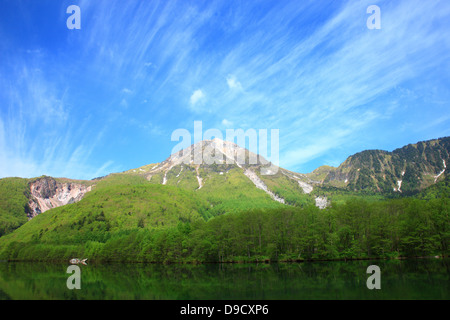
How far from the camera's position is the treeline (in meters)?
71.1

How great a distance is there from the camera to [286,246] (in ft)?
277

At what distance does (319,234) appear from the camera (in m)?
77.2

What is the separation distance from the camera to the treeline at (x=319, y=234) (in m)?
71.1

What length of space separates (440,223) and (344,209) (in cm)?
2205

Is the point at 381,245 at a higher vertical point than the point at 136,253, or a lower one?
higher

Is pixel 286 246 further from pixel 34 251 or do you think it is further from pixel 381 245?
pixel 34 251
